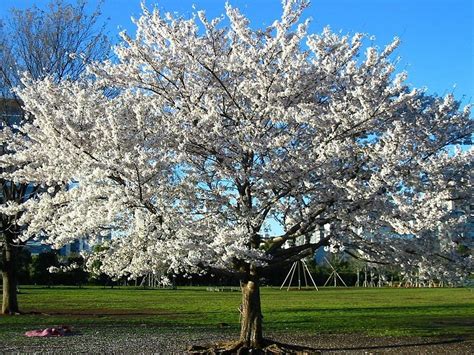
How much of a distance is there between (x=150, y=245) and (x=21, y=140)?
4.75 metres

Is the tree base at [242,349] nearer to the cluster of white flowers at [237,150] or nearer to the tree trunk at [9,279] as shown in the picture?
the cluster of white flowers at [237,150]

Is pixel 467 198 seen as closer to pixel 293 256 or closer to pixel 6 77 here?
pixel 293 256

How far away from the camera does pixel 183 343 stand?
17234mm

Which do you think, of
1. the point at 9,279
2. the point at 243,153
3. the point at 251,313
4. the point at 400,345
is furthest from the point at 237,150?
the point at 9,279

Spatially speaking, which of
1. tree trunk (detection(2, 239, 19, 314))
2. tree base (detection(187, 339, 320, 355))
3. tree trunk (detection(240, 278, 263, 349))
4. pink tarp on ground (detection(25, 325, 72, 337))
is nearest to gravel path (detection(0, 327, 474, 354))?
pink tarp on ground (detection(25, 325, 72, 337))

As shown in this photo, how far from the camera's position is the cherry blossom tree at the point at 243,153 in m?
12.1

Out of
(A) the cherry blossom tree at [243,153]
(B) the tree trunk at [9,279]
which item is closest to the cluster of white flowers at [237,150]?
(A) the cherry blossom tree at [243,153]

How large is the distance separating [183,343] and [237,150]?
21.6 feet

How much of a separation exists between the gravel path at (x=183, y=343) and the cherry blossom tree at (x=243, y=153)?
2669 millimetres

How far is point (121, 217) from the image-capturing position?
1343 cm

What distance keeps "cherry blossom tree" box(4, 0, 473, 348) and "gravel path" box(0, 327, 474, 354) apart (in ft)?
8.76

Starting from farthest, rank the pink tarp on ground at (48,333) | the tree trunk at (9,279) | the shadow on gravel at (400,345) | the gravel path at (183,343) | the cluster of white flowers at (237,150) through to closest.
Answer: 1. the tree trunk at (9,279)
2. the pink tarp on ground at (48,333)
3. the shadow on gravel at (400,345)
4. the gravel path at (183,343)
5. the cluster of white flowers at (237,150)

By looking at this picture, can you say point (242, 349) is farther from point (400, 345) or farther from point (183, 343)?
point (400, 345)

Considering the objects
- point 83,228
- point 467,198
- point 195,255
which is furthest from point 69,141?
point 467,198
